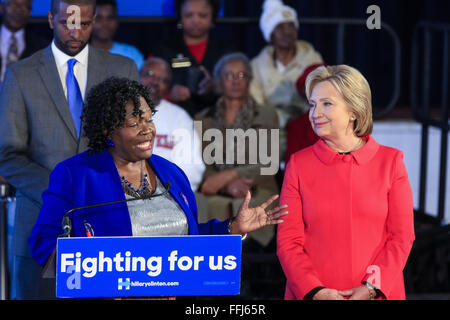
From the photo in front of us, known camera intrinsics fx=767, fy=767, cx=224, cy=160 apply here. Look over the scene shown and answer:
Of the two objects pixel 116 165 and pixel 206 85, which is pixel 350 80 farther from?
pixel 206 85

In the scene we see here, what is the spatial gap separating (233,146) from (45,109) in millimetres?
1317

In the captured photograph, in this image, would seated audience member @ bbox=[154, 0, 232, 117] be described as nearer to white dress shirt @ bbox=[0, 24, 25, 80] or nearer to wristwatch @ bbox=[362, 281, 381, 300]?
white dress shirt @ bbox=[0, 24, 25, 80]

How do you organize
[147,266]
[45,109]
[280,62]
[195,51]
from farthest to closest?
1. [280,62]
2. [195,51]
3. [45,109]
4. [147,266]

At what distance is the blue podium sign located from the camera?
74.1 inches

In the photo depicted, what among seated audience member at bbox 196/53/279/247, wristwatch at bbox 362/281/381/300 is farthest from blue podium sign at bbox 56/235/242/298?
seated audience member at bbox 196/53/279/247

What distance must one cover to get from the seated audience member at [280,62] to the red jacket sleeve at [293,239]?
82.7 inches

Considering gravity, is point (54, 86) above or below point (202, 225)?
above

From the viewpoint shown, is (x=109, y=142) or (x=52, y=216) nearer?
(x=52, y=216)

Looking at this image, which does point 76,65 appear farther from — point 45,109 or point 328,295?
point 328,295

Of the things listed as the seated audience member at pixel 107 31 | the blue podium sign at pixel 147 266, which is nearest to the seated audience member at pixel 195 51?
the seated audience member at pixel 107 31

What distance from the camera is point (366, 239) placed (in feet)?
7.60

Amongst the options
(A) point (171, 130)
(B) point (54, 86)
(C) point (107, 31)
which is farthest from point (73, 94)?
(C) point (107, 31)

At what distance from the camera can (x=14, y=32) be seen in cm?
424
